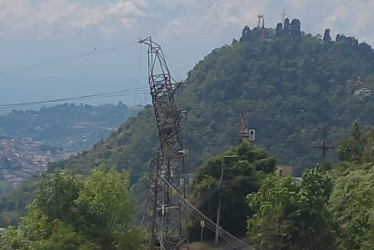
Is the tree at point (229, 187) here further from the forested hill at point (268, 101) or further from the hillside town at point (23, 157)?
the hillside town at point (23, 157)

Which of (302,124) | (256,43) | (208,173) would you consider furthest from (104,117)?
(208,173)

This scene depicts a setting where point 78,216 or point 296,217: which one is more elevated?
point 296,217

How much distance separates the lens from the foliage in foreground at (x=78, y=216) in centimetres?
1475

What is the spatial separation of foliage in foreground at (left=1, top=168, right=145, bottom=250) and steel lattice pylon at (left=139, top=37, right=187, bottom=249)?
90cm

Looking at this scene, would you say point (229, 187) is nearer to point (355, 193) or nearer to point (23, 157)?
point (355, 193)

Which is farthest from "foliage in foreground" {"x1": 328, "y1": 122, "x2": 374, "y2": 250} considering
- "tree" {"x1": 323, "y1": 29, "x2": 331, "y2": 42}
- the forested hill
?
"tree" {"x1": 323, "y1": 29, "x2": 331, "y2": 42}

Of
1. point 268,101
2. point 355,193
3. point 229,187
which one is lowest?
point 229,187

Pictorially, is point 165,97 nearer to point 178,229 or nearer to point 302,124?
point 178,229

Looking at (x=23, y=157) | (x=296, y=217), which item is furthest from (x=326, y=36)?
(x=296, y=217)

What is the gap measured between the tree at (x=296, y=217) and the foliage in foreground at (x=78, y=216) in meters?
3.40

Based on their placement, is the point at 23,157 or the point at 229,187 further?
the point at 23,157

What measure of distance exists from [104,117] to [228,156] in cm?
9370

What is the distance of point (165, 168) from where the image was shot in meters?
17.4

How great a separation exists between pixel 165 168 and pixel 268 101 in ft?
121
